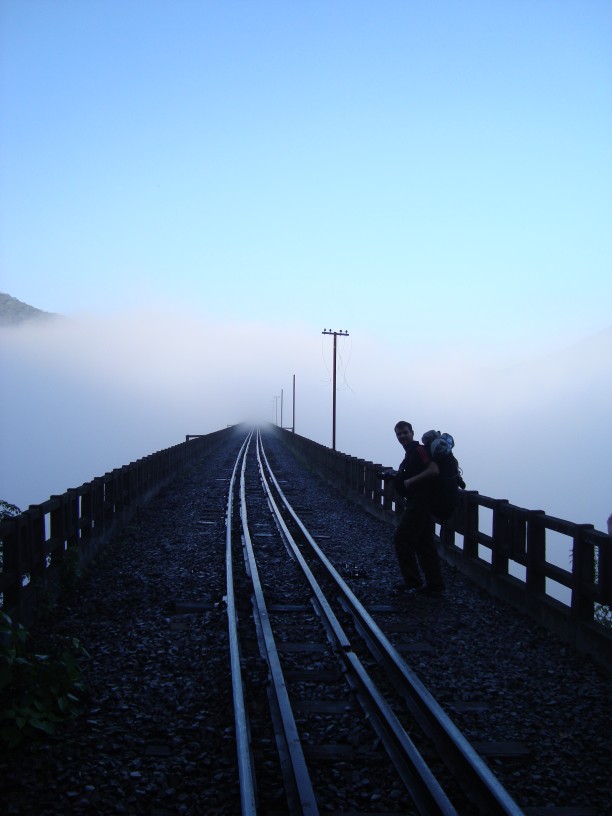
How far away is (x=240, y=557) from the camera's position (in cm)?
1025

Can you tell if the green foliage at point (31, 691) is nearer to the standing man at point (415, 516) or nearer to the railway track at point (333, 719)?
the railway track at point (333, 719)

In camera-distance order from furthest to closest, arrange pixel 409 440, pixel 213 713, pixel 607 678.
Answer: pixel 409 440 → pixel 607 678 → pixel 213 713

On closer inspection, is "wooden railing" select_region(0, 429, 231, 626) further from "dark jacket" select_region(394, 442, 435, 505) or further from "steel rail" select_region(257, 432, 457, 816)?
"dark jacket" select_region(394, 442, 435, 505)

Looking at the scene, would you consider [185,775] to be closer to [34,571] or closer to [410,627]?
[410,627]

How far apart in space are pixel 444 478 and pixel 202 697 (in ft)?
12.6

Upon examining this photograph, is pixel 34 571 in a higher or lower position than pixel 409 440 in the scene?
lower

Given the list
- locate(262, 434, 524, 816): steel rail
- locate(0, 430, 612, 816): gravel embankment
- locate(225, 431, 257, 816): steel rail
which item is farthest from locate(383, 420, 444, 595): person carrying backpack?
locate(225, 431, 257, 816): steel rail

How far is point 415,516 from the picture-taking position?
7.92 meters

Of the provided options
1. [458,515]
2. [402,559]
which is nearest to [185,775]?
[402,559]

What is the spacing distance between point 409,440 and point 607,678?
3.25 metres

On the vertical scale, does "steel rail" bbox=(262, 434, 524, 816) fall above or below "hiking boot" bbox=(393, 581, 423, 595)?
above

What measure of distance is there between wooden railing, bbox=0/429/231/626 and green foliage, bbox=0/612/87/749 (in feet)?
4.46

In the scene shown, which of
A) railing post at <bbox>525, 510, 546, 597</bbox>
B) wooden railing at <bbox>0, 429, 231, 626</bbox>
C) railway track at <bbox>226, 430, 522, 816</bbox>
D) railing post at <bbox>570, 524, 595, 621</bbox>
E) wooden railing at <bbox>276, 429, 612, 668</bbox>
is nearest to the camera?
railway track at <bbox>226, 430, 522, 816</bbox>

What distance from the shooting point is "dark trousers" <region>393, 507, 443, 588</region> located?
26.0 ft
